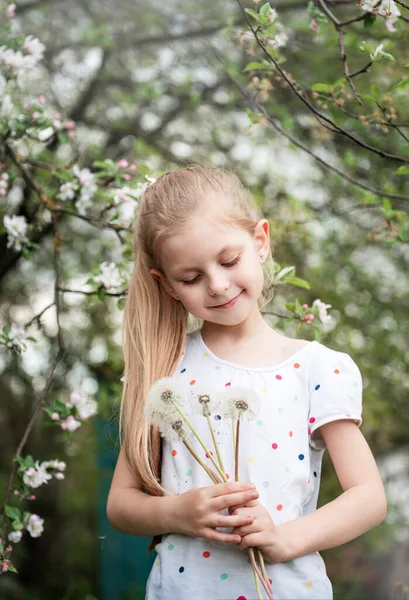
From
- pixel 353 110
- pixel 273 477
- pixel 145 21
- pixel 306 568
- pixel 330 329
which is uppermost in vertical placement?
pixel 273 477

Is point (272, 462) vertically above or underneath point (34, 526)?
above

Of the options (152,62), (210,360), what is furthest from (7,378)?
(210,360)

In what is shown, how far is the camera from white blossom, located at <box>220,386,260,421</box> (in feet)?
4.64

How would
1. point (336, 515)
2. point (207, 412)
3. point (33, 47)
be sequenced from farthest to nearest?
point (33, 47) < point (336, 515) < point (207, 412)

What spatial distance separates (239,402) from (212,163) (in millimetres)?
3103

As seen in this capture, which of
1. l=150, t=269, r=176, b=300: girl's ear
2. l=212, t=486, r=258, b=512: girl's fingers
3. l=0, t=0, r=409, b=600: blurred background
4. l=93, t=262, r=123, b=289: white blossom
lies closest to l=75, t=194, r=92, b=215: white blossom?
l=93, t=262, r=123, b=289: white blossom

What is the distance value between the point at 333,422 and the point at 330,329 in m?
2.62

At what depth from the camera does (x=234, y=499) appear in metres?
1.42

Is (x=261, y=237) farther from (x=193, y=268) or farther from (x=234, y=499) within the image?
(x=234, y=499)

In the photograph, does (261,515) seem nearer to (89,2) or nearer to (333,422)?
(333,422)

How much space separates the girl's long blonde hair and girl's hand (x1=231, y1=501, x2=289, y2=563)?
279mm

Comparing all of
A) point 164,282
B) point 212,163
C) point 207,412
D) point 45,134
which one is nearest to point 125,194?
point 164,282

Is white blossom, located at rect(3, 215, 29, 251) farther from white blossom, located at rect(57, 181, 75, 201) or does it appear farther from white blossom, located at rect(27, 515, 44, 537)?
white blossom, located at rect(27, 515, 44, 537)

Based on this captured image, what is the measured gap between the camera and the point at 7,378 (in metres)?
5.67
